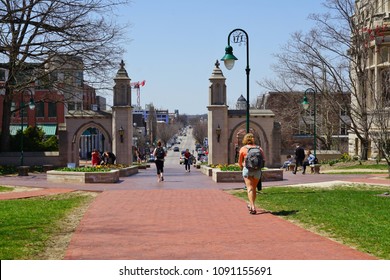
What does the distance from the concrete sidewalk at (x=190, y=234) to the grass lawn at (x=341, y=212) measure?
43 cm

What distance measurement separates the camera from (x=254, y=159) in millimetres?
13289

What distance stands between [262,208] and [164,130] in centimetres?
15993

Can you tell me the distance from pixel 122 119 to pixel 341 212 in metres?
27.1

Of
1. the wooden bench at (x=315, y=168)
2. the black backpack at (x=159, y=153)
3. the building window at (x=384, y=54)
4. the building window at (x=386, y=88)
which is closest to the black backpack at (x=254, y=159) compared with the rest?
the black backpack at (x=159, y=153)

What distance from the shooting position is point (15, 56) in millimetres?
31359

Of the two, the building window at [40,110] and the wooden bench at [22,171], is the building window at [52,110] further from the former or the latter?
the wooden bench at [22,171]

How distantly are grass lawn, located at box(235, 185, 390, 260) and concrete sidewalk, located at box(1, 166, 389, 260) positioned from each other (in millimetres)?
432

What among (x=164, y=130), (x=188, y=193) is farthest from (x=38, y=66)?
(x=164, y=130)

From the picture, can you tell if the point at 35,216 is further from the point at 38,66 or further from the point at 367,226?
the point at 38,66

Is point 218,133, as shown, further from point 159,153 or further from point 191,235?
point 191,235

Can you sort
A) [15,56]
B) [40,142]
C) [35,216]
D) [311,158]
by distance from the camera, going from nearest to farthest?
1. [35,216]
2. [15,56]
3. [311,158]
4. [40,142]

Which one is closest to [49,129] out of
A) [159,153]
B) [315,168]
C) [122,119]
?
[122,119]

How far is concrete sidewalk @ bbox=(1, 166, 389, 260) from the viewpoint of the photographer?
8750mm

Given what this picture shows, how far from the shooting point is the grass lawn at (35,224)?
908 centimetres
